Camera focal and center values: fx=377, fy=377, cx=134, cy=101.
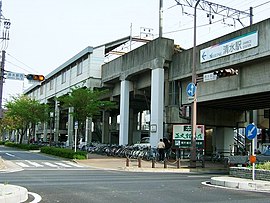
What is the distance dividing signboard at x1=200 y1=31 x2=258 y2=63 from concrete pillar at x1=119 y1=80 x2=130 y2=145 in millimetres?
10895

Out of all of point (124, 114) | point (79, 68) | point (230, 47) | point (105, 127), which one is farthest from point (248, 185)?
point (79, 68)

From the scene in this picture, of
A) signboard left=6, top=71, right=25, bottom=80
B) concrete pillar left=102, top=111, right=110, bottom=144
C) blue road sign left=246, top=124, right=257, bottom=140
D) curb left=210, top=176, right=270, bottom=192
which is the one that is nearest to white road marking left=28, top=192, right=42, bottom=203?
signboard left=6, top=71, right=25, bottom=80

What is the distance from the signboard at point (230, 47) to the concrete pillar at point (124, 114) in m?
10.9

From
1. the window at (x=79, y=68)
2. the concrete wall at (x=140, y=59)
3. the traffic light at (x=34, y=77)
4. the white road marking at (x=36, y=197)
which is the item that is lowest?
the white road marking at (x=36, y=197)

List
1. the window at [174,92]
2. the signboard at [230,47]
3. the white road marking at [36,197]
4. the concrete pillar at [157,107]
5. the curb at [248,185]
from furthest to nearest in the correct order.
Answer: the window at [174,92] → the concrete pillar at [157,107] → the signboard at [230,47] → the curb at [248,185] → the white road marking at [36,197]

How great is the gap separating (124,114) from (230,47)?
46.8 feet

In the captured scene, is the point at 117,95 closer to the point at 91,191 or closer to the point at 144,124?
the point at 144,124

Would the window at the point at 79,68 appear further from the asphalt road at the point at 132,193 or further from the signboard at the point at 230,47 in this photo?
the asphalt road at the point at 132,193

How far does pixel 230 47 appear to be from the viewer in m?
23.3

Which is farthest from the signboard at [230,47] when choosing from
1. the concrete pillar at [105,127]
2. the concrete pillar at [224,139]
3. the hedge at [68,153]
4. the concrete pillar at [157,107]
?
the concrete pillar at [105,127]

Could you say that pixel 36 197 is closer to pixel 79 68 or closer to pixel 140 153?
pixel 140 153

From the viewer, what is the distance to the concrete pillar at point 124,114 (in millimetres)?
34312

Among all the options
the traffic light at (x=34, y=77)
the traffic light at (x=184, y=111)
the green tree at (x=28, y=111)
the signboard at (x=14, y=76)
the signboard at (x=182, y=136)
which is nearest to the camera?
the signboard at (x=14, y=76)

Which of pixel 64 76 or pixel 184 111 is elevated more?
pixel 64 76
